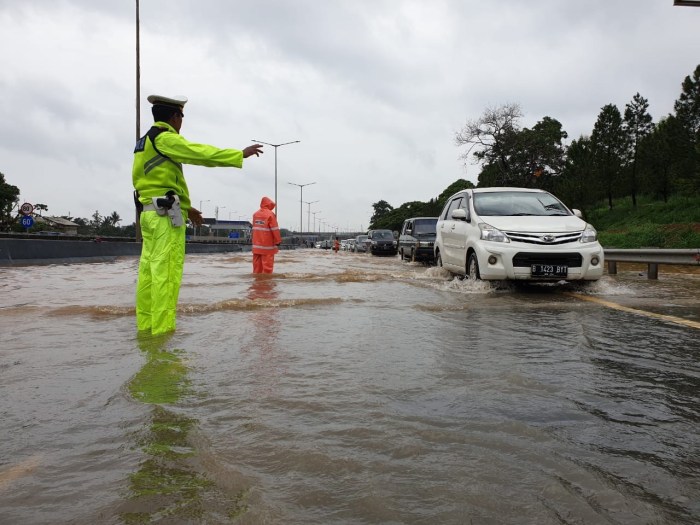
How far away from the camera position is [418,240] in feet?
58.4

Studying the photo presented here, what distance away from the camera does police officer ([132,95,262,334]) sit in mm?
4457

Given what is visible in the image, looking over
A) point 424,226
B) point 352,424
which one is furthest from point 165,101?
point 424,226

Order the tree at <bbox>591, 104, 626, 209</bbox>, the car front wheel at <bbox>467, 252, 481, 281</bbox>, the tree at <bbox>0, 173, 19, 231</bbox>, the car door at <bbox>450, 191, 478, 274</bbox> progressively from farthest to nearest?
the tree at <bbox>0, 173, 19, 231</bbox>, the tree at <bbox>591, 104, 626, 209</bbox>, the car door at <bbox>450, 191, 478, 274</bbox>, the car front wheel at <bbox>467, 252, 481, 281</bbox>

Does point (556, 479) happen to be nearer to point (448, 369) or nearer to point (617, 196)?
point (448, 369)

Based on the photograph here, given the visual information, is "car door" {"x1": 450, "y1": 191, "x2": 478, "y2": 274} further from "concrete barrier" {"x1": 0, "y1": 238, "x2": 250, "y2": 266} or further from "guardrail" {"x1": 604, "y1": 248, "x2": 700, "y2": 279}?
"concrete barrier" {"x1": 0, "y1": 238, "x2": 250, "y2": 266}

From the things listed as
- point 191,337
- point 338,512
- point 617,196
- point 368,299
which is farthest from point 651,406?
point 617,196

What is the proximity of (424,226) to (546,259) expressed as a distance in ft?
38.6

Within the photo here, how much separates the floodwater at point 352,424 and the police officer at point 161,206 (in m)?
0.31

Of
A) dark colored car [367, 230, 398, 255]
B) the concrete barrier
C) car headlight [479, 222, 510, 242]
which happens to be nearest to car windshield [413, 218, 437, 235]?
dark colored car [367, 230, 398, 255]

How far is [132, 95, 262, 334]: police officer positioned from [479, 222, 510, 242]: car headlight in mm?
4139

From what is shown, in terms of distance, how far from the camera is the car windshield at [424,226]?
18.7m

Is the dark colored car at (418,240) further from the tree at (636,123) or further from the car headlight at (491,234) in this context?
the tree at (636,123)

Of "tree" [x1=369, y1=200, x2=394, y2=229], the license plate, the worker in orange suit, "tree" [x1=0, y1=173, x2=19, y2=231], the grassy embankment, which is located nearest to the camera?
the license plate

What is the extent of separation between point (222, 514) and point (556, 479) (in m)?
1.04
